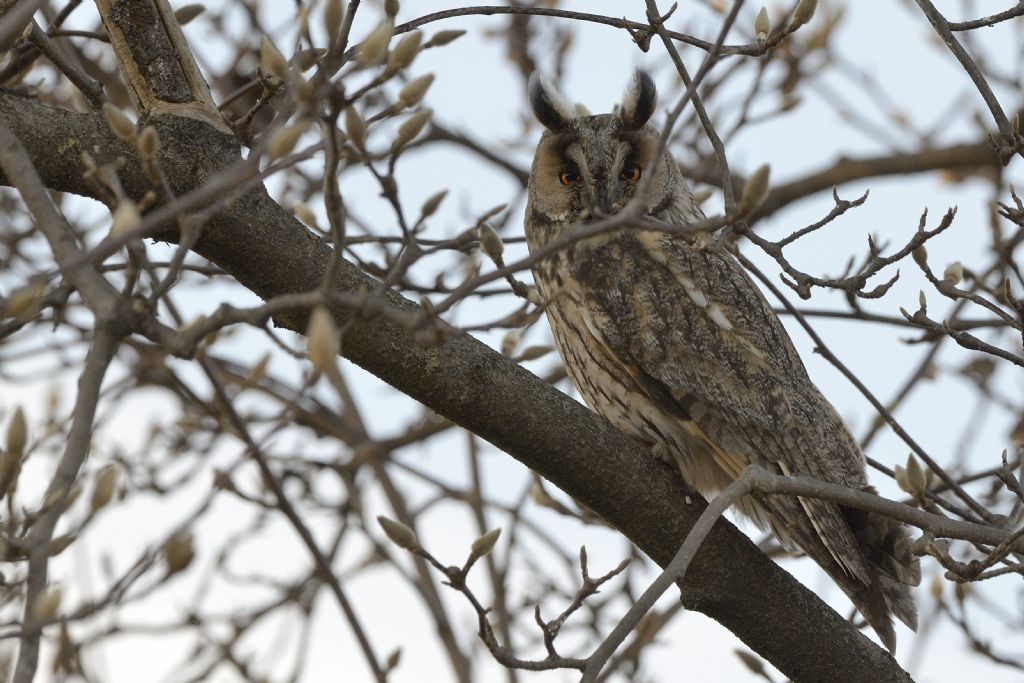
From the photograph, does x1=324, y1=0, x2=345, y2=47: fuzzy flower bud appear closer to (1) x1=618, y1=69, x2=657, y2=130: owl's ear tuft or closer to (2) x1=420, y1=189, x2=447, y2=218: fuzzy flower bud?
(2) x1=420, y1=189, x2=447, y2=218: fuzzy flower bud

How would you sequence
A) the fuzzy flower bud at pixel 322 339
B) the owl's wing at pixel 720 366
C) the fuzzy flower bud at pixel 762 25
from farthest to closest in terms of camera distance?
the owl's wing at pixel 720 366, the fuzzy flower bud at pixel 762 25, the fuzzy flower bud at pixel 322 339

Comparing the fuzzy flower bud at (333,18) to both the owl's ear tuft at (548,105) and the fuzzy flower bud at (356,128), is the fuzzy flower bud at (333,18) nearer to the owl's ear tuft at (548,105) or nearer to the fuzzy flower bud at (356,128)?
the fuzzy flower bud at (356,128)

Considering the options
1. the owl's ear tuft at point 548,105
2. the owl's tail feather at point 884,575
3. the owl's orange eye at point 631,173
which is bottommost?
the owl's tail feather at point 884,575

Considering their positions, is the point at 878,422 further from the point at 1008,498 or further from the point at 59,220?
the point at 59,220

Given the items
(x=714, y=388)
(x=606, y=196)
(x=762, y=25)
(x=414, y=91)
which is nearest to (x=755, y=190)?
(x=414, y=91)

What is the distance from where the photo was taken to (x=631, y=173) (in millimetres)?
3535

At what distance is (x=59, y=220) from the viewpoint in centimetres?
153

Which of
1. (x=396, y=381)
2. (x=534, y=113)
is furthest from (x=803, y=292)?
(x=534, y=113)

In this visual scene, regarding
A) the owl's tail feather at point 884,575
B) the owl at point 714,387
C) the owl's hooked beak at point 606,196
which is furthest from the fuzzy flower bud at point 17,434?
the owl's hooked beak at point 606,196

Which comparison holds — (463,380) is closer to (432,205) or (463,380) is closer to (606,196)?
(432,205)

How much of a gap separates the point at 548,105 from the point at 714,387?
1181 millimetres

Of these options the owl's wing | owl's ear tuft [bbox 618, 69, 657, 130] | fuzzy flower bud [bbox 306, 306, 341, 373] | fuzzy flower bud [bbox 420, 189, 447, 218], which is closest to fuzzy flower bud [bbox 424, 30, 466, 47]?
fuzzy flower bud [bbox 420, 189, 447, 218]

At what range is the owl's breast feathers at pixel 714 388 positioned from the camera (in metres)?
2.89

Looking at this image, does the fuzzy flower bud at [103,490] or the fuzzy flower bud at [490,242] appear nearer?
the fuzzy flower bud at [103,490]
